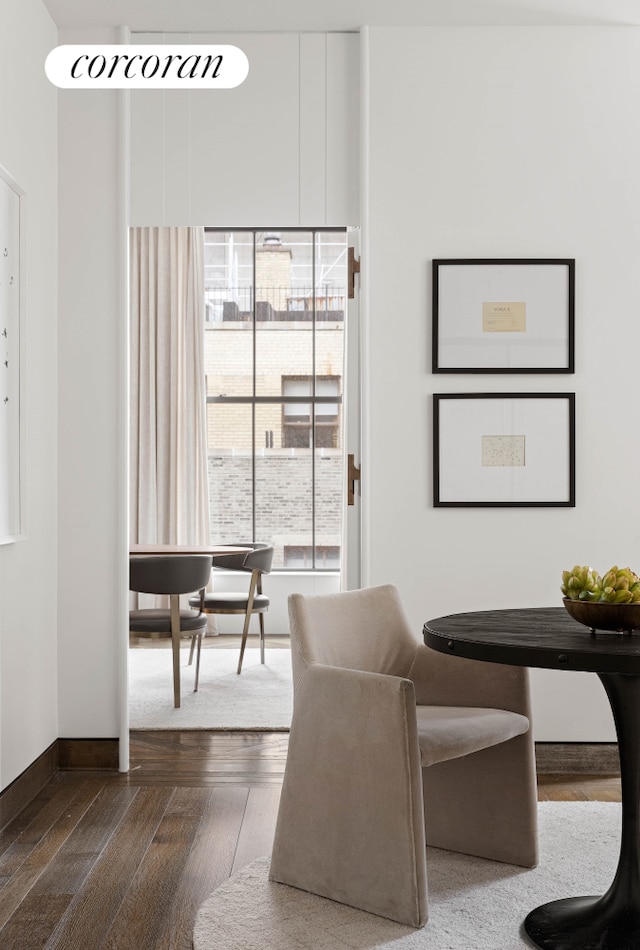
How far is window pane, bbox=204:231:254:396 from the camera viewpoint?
303 inches

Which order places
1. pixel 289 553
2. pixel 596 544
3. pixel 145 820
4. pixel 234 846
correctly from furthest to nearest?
pixel 289 553, pixel 596 544, pixel 145 820, pixel 234 846

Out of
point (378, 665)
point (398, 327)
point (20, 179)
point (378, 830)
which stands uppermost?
point (20, 179)

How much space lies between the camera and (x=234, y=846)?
284 cm

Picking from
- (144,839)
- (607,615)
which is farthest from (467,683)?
(144,839)

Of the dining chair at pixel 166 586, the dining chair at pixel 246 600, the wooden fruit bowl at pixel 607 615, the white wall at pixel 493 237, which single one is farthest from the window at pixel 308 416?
the wooden fruit bowl at pixel 607 615

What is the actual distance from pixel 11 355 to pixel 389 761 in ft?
5.99

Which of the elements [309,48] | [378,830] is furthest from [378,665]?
[309,48]

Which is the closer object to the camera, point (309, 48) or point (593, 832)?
point (593, 832)

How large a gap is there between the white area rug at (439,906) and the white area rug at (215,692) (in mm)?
1599

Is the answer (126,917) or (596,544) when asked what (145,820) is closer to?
(126,917)

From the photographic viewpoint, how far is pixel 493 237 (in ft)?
12.0

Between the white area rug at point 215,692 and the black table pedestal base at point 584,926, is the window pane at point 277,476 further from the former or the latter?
the black table pedestal base at point 584,926

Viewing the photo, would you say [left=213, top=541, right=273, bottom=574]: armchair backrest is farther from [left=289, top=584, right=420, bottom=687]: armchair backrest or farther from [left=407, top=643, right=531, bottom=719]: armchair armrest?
[left=407, top=643, right=531, bottom=719]: armchair armrest

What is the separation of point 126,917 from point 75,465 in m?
1.84
